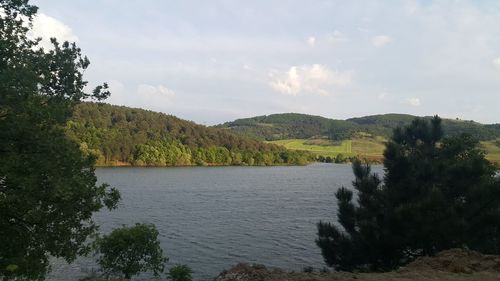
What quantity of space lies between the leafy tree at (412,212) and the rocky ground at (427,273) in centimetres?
383

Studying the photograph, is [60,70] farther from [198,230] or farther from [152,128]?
[152,128]

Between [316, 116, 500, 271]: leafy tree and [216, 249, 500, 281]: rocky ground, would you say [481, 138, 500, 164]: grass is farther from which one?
[216, 249, 500, 281]: rocky ground

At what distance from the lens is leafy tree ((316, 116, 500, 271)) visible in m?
21.7

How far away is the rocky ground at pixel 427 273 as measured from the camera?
48.7ft

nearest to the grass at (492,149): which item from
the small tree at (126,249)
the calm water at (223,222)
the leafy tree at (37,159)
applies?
the calm water at (223,222)

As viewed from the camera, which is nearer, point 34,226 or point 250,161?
point 34,226

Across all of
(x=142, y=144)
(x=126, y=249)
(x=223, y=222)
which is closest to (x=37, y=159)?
(x=126, y=249)

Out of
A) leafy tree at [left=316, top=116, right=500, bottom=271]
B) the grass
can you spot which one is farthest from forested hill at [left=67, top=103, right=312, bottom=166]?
leafy tree at [left=316, top=116, right=500, bottom=271]

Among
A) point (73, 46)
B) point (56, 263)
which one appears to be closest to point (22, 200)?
point (73, 46)

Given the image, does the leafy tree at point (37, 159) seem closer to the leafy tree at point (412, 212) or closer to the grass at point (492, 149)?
the leafy tree at point (412, 212)

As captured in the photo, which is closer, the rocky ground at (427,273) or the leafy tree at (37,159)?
the leafy tree at (37,159)

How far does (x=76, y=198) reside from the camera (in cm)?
1433

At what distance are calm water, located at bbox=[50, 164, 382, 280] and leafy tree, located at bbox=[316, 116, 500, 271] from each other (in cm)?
1101

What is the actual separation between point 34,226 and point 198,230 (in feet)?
113
